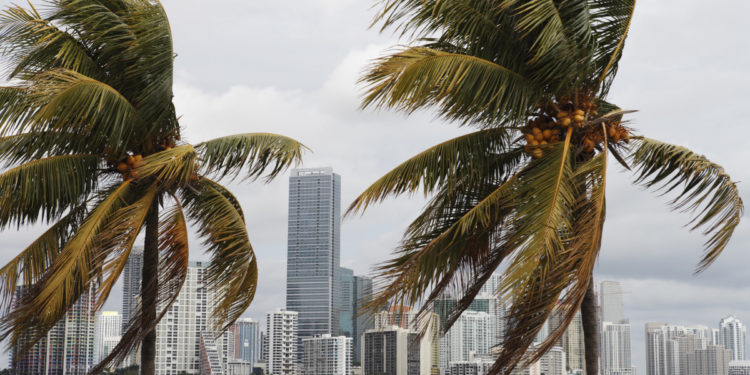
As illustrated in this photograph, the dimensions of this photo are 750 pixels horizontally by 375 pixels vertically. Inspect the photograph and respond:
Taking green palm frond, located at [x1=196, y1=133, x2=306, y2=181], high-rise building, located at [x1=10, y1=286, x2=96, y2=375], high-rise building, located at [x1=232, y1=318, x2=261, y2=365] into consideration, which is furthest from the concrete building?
green palm frond, located at [x1=196, y1=133, x2=306, y2=181]

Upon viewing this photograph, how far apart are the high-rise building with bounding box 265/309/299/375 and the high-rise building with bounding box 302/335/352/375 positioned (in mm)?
1588

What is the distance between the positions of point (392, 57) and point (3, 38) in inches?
192

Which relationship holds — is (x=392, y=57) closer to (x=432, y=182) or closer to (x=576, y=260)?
(x=432, y=182)

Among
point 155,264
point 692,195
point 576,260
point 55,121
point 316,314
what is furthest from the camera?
point 316,314

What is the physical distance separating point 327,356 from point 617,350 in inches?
1380

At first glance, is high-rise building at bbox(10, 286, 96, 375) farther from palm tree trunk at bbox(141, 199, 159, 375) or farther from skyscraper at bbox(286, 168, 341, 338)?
skyscraper at bbox(286, 168, 341, 338)

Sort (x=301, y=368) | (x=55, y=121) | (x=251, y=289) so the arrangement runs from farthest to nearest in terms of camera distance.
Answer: (x=301, y=368) < (x=251, y=289) < (x=55, y=121)

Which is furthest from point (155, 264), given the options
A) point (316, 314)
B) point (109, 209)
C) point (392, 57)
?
point (316, 314)

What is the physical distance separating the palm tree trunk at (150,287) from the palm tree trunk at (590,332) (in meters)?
4.65

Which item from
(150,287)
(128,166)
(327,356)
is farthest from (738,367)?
(128,166)

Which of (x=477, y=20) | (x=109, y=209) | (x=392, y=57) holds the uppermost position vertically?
(x=477, y=20)

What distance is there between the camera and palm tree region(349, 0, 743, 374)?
6.80 meters

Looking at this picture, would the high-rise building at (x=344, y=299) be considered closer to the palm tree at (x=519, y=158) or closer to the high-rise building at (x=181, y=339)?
the high-rise building at (x=181, y=339)

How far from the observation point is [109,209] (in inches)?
337
